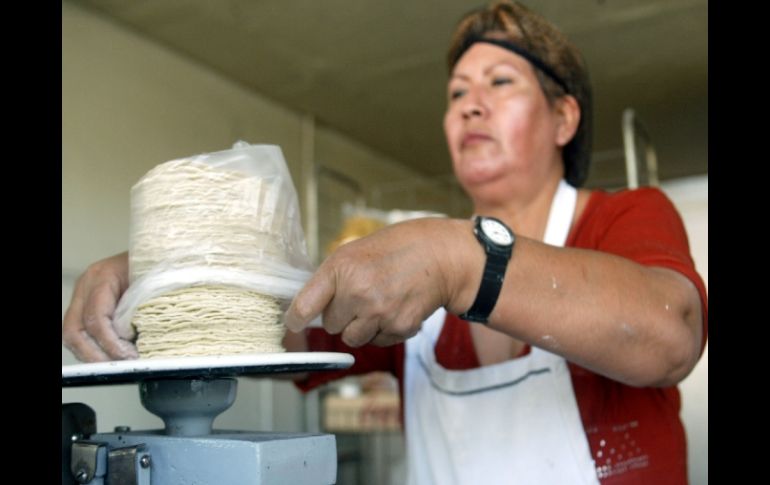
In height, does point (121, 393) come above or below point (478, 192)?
below

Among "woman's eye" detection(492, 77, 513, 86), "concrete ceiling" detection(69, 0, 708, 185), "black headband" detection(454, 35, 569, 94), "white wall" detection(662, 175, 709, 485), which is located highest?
"concrete ceiling" detection(69, 0, 708, 185)

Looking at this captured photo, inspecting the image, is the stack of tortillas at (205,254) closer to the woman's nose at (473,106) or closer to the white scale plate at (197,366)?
the white scale plate at (197,366)

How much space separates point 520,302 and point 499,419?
44 centimetres

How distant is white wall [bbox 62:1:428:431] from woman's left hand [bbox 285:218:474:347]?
1.37m

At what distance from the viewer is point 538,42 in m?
1.14

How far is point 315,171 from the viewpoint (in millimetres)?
3076

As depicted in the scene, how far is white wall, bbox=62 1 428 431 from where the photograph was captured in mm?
2201

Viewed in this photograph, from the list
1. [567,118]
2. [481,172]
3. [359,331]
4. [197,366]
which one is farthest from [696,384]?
[197,366]

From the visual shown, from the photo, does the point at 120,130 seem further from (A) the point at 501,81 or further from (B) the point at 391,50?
(A) the point at 501,81

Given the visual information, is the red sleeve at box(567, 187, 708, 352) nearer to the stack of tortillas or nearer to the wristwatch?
the wristwatch

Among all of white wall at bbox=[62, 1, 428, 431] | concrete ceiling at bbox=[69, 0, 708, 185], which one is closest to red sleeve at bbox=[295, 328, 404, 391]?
white wall at bbox=[62, 1, 428, 431]
